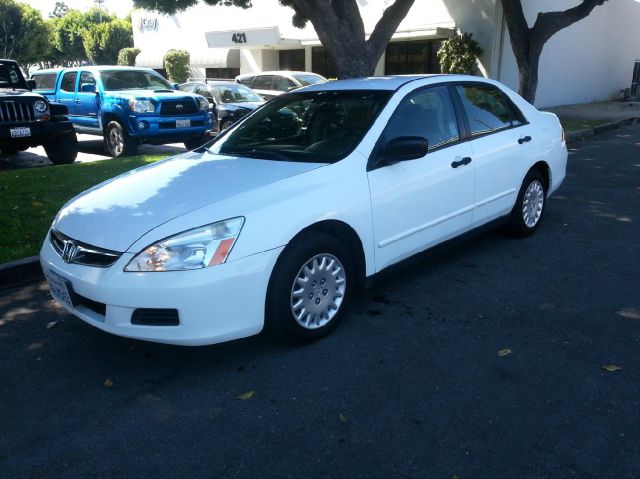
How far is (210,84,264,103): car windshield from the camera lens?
14055 mm

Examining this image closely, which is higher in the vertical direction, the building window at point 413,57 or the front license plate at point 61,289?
the building window at point 413,57

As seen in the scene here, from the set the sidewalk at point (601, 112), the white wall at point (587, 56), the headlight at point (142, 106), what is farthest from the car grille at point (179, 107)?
the white wall at point (587, 56)

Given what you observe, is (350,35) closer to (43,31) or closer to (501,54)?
(501,54)

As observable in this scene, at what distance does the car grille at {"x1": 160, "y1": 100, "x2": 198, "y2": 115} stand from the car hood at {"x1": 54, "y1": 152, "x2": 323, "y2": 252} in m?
7.21

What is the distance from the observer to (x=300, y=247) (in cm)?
345

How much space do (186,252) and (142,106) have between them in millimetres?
8572

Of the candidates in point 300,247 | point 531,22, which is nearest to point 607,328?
point 300,247

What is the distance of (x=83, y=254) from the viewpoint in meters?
3.37

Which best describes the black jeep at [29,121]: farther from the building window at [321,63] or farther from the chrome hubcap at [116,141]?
the building window at [321,63]

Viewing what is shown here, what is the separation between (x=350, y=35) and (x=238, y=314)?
25.0 ft

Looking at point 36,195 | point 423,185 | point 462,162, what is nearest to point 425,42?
point 36,195

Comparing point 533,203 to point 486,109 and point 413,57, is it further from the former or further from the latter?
point 413,57

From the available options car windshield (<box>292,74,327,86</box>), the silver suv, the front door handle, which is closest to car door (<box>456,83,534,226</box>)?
the front door handle

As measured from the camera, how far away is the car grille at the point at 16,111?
9.45m
